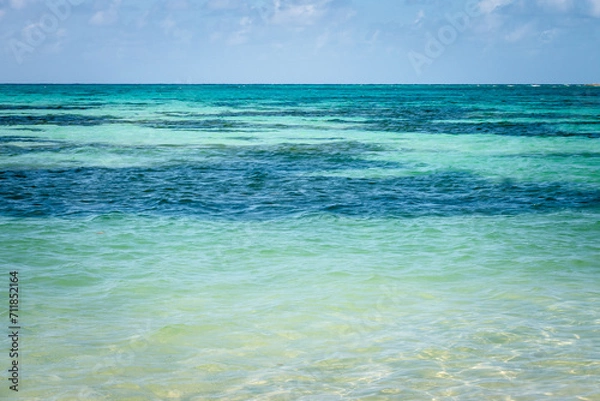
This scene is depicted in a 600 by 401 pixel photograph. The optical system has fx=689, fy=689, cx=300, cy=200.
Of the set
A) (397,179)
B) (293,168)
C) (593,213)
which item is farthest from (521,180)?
(293,168)

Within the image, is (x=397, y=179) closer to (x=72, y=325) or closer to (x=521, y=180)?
(x=521, y=180)

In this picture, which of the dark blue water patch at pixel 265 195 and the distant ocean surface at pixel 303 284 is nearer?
the distant ocean surface at pixel 303 284

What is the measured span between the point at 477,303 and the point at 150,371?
147 inches

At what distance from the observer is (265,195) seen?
15148 mm

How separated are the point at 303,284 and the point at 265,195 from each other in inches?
269

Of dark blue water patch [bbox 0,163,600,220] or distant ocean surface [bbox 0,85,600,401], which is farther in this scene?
dark blue water patch [bbox 0,163,600,220]

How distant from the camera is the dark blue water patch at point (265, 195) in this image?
13.3 meters

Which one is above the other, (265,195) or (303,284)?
(265,195)

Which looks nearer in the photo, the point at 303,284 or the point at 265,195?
the point at 303,284

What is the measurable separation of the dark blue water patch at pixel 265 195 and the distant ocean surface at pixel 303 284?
79 millimetres

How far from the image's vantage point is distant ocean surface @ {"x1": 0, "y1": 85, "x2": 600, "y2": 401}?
5730mm

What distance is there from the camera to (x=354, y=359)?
20.0 feet

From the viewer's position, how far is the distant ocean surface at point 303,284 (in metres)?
5.73

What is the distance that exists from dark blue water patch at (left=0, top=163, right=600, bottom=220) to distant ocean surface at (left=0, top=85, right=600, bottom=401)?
0.08 m
